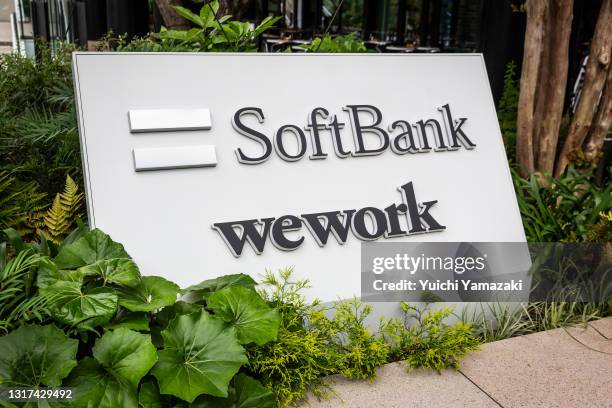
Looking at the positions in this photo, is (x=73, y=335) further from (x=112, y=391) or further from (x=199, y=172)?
(x=199, y=172)

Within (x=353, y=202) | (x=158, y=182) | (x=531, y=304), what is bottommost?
(x=531, y=304)

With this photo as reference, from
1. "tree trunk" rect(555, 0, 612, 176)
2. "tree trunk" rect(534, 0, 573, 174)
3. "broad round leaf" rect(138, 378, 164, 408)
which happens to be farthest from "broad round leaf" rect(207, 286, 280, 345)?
"tree trunk" rect(555, 0, 612, 176)

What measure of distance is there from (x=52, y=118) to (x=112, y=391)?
7.80 feet

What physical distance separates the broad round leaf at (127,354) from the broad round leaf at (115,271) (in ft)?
0.84

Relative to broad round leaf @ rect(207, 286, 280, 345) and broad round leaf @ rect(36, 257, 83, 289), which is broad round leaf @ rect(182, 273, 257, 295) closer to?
broad round leaf @ rect(207, 286, 280, 345)

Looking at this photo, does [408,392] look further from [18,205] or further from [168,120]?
[18,205]

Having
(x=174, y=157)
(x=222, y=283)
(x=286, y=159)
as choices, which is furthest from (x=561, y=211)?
(x=174, y=157)

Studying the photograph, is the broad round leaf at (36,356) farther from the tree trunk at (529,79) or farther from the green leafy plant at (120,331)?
the tree trunk at (529,79)

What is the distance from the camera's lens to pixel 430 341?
2846mm

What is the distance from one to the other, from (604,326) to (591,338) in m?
0.20

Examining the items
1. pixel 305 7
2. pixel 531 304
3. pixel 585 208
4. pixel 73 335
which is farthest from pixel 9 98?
pixel 305 7

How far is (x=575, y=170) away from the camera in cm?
444

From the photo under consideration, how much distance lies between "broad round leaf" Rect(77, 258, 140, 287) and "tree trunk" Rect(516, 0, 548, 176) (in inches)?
130

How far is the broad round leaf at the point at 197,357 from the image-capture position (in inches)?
82.5
